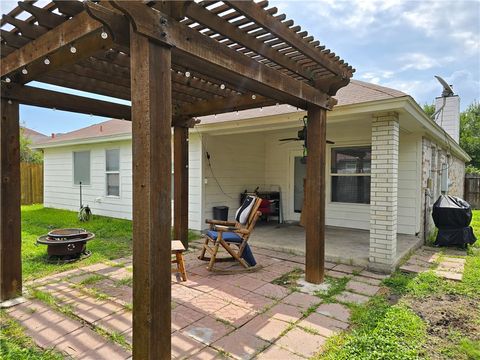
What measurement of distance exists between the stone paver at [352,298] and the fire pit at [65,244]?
149 inches

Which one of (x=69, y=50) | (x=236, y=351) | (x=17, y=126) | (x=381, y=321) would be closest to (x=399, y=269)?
(x=381, y=321)

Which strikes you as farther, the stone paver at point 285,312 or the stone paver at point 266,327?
the stone paver at point 285,312

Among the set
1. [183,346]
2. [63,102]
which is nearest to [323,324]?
[183,346]

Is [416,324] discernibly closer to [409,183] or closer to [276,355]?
[276,355]

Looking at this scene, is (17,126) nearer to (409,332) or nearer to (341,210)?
(409,332)

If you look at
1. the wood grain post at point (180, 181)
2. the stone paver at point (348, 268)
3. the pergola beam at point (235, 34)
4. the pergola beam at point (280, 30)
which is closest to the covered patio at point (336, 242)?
the stone paver at point (348, 268)

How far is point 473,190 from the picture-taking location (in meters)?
14.1

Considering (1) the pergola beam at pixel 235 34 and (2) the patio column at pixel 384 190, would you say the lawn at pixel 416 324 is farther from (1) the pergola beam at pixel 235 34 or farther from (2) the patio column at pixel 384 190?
(1) the pergola beam at pixel 235 34

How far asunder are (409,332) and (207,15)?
304cm

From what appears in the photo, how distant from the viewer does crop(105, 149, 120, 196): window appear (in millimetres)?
8406

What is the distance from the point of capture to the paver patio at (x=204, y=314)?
7.77 feet

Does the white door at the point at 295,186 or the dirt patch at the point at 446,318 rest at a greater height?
the white door at the point at 295,186

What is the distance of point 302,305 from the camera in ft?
10.4

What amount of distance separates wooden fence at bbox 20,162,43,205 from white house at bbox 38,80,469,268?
3.47 metres
